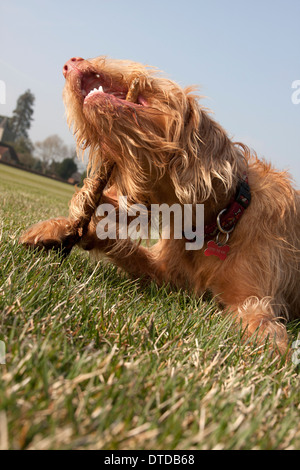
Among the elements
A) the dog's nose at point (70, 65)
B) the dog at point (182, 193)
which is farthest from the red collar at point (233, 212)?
the dog's nose at point (70, 65)

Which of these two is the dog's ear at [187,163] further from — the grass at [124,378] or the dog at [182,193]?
the grass at [124,378]

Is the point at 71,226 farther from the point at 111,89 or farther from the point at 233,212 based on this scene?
the point at 233,212

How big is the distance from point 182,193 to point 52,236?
0.93 metres

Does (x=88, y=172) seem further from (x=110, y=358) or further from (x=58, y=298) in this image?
(x=110, y=358)

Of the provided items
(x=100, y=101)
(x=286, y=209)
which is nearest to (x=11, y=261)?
(x=100, y=101)

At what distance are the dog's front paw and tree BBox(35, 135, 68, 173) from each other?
75297 mm

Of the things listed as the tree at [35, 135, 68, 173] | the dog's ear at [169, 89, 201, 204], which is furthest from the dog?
the tree at [35, 135, 68, 173]

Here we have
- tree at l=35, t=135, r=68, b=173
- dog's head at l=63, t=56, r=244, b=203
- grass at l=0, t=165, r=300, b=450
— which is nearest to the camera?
grass at l=0, t=165, r=300, b=450

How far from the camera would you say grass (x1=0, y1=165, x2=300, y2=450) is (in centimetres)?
99

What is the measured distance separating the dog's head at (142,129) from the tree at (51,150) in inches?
2983

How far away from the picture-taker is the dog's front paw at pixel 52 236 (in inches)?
105

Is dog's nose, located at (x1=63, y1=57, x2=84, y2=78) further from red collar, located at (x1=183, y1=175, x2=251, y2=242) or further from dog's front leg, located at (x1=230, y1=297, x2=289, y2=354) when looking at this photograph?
dog's front leg, located at (x1=230, y1=297, x2=289, y2=354)
